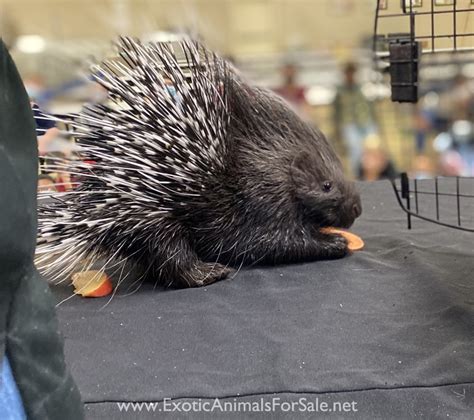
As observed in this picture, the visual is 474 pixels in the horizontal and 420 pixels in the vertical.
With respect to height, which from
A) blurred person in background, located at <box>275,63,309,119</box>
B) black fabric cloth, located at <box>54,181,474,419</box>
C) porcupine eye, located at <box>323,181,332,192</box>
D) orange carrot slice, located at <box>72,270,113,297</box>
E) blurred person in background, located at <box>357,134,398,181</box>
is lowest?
black fabric cloth, located at <box>54,181,474,419</box>

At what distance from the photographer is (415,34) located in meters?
1.19

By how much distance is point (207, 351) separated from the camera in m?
0.84

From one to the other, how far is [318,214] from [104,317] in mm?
536

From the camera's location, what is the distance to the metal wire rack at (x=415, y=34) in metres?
1.10

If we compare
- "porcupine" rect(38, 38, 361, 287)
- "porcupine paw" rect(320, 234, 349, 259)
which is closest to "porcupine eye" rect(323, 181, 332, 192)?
"porcupine" rect(38, 38, 361, 287)

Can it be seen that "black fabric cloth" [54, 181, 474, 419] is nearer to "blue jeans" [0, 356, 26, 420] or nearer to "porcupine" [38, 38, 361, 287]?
"porcupine" [38, 38, 361, 287]

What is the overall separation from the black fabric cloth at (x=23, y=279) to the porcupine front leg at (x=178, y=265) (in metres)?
0.63

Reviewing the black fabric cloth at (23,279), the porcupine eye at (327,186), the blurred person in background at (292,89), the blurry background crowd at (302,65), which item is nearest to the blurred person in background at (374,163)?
the blurry background crowd at (302,65)

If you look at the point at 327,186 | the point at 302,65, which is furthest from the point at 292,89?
the point at 327,186

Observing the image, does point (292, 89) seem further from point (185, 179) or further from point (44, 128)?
point (44, 128)

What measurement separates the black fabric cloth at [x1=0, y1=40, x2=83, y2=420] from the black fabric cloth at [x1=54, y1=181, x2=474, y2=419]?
0.75 feet

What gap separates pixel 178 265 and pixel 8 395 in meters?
0.67

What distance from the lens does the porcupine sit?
1099mm

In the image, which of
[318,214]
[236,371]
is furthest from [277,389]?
[318,214]
